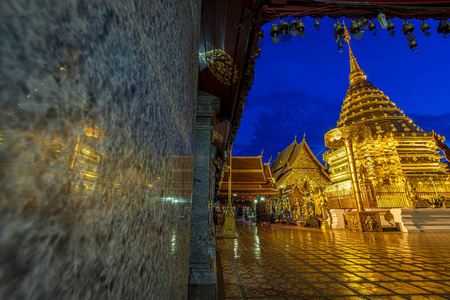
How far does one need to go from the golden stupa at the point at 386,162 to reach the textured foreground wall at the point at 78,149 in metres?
12.1

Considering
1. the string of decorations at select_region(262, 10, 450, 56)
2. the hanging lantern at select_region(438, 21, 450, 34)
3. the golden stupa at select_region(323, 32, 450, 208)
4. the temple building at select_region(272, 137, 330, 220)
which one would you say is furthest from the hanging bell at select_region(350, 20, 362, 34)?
the temple building at select_region(272, 137, 330, 220)

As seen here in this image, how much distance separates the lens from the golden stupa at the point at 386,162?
35.1 ft

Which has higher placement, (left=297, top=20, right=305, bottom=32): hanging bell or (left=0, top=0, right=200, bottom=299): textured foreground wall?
(left=297, top=20, right=305, bottom=32): hanging bell

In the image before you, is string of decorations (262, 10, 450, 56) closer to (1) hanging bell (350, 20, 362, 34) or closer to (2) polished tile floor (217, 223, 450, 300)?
(1) hanging bell (350, 20, 362, 34)

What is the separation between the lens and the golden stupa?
10685mm

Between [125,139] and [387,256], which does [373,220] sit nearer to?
[387,256]

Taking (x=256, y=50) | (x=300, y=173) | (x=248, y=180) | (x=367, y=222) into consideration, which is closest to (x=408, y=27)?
(x=256, y=50)

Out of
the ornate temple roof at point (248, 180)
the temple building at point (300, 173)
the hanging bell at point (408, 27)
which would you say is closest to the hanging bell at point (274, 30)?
the hanging bell at point (408, 27)

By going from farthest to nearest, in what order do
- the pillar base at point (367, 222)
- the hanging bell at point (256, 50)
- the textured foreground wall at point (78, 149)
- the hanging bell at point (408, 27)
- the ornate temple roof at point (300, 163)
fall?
the ornate temple roof at point (300, 163) → the pillar base at point (367, 222) → the hanging bell at point (408, 27) → the hanging bell at point (256, 50) → the textured foreground wall at point (78, 149)

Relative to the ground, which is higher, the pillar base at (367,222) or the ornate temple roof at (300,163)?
the ornate temple roof at (300,163)

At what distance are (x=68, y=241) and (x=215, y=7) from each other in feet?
7.84

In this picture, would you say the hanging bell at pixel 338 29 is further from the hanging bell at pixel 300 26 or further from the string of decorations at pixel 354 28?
the hanging bell at pixel 300 26

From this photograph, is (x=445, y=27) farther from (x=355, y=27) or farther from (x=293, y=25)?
(x=293, y=25)

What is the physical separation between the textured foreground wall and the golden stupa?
12.1 meters
